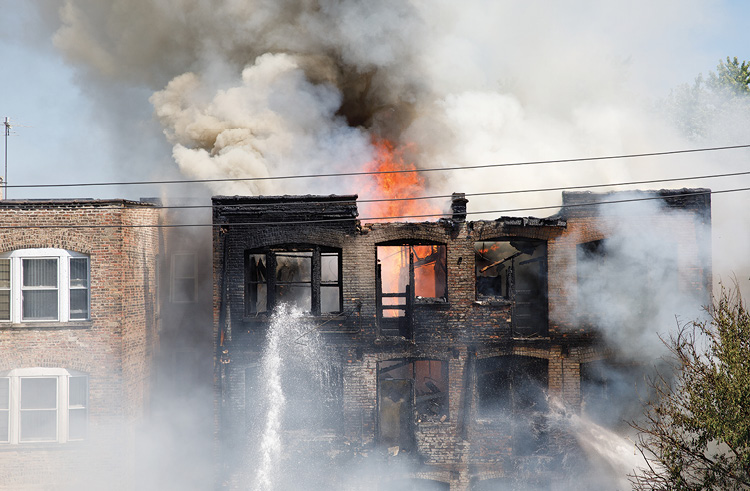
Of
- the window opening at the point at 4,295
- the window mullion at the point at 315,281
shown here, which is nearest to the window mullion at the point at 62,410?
the window opening at the point at 4,295

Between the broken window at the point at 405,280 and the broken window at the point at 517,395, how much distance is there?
2.41 meters

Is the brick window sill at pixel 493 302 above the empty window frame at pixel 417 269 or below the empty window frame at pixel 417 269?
below

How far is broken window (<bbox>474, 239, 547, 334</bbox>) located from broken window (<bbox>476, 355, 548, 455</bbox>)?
3.24ft

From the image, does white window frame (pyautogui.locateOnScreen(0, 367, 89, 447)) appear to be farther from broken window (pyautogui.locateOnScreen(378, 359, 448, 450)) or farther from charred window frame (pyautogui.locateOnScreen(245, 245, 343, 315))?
broken window (pyautogui.locateOnScreen(378, 359, 448, 450))

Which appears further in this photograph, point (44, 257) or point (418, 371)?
point (418, 371)

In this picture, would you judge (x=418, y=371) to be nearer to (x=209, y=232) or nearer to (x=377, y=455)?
(x=377, y=455)

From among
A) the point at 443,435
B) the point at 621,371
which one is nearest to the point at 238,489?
the point at 443,435

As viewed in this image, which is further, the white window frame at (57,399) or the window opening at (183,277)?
the window opening at (183,277)

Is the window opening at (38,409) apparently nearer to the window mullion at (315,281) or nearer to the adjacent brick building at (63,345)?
the adjacent brick building at (63,345)

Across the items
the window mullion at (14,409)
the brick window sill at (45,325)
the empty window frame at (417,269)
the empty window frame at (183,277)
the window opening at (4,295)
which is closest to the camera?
the brick window sill at (45,325)

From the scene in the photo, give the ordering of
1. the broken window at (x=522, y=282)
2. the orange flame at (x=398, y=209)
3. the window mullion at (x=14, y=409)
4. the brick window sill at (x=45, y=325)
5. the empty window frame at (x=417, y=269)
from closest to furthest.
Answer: the brick window sill at (x=45, y=325), the window mullion at (x=14, y=409), the broken window at (x=522, y=282), the empty window frame at (x=417, y=269), the orange flame at (x=398, y=209)

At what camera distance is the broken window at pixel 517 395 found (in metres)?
13.6

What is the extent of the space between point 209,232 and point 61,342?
5.51 metres

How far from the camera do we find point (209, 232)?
675 inches
